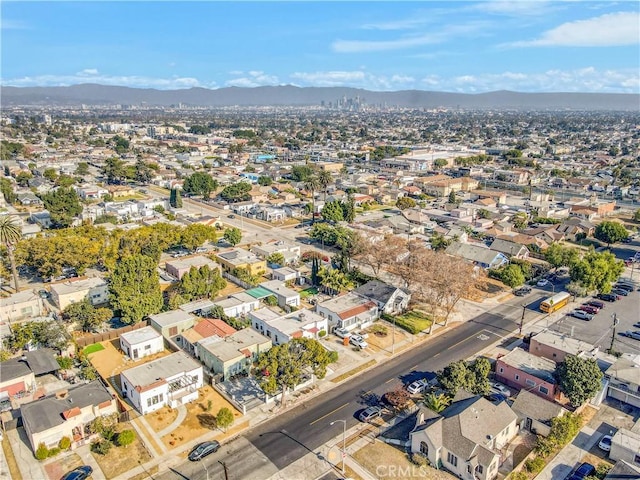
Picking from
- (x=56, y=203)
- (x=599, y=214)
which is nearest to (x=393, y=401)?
(x=56, y=203)

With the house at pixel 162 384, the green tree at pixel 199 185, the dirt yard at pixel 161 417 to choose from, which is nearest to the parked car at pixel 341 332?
the house at pixel 162 384

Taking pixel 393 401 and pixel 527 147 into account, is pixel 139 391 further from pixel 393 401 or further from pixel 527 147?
pixel 527 147

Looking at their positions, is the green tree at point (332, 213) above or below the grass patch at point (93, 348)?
above

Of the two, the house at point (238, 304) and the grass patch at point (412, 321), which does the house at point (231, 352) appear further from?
the grass patch at point (412, 321)

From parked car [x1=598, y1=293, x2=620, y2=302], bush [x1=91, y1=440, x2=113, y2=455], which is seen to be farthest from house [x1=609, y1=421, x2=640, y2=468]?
bush [x1=91, y1=440, x2=113, y2=455]

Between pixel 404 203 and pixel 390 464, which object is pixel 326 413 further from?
pixel 404 203

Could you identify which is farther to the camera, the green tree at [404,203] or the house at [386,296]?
the green tree at [404,203]

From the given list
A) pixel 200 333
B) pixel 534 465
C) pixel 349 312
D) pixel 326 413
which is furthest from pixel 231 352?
pixel 534 465
